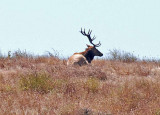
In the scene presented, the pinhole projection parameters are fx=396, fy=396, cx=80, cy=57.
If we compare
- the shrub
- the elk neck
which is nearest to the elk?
the elk neck

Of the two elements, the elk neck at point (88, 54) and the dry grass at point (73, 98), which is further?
the elk neck at point (88, 54)

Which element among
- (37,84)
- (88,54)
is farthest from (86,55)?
(37,84)

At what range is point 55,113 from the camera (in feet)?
21.7

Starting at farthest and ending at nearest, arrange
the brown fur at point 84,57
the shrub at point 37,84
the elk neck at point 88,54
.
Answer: the elk neck at point 88,54, the brown fur at point 84,57, the shrub at point 37,84

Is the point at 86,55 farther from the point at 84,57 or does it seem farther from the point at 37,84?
the point at 37,84

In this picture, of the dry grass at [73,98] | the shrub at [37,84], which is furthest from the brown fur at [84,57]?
the shrub at [37,84]

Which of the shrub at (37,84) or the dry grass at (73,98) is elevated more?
the shrub at (37,84)

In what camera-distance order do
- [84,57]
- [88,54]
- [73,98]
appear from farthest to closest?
[88,54] < [84,57] < [73,98]

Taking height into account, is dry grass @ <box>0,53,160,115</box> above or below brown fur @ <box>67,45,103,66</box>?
below

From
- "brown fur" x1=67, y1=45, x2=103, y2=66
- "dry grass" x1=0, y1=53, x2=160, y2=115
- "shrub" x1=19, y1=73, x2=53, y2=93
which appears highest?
"brown fur" x1=67, y1=45, x2=103, y2=66

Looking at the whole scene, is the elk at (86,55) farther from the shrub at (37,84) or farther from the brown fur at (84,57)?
the shrub at (37,84)

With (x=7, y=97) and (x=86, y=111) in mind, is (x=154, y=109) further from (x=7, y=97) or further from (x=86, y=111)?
(x=7, y=97)

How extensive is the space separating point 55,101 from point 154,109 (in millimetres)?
1973

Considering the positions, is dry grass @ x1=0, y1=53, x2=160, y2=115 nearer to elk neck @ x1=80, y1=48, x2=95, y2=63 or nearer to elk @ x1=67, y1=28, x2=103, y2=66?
elk @ x1=67, y1=28, x2=103, y2=66
